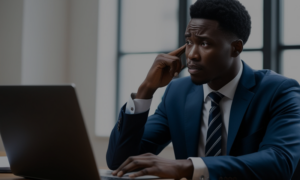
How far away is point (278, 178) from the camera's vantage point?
1.32 metres

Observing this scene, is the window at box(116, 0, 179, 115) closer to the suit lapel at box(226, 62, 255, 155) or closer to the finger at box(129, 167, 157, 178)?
the suit lapel at box(226, 62, 255, 155)

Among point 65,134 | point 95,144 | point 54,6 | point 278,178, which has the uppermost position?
point 54,6

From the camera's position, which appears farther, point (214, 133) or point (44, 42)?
point (44, 42)

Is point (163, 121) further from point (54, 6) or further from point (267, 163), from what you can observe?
point (54, 6)

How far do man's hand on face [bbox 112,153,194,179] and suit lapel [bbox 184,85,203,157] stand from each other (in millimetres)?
496

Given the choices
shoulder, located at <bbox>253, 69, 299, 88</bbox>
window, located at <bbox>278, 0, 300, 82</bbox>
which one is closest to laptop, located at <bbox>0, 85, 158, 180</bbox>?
shoulder, located at <bbox>253, 69, 299, 88</bbox>

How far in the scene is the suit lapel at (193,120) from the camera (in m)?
1.70

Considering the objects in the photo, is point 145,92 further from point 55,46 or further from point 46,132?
point 55,46

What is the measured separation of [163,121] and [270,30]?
2.36 metres

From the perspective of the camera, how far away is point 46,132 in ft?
3.43

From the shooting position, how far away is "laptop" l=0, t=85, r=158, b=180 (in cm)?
97

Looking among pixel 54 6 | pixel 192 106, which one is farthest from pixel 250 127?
pixel 54 6

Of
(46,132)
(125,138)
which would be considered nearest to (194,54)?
(125,138)

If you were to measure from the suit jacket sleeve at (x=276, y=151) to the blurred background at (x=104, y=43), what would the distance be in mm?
2372
